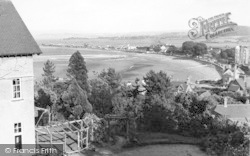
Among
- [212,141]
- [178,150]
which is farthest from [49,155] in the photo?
[212,141]

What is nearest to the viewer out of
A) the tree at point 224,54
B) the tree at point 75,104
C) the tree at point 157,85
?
the tree at point 75,104

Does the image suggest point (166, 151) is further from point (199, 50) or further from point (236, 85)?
point (199, 50)

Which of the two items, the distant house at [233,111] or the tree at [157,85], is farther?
the distant house at [233,111]

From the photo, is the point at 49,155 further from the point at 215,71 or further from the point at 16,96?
the point at 215,71

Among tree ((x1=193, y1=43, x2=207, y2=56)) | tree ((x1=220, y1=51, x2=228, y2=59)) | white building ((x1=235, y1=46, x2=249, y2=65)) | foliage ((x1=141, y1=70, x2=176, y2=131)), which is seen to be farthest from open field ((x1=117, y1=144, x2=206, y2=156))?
tree ((x1=193, y1=43, x2=207, y2=56))

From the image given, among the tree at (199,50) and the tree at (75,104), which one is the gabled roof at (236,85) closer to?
the tree at (75,104)

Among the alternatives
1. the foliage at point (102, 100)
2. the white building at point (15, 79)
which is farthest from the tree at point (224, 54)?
the white building at point (15, 79)
